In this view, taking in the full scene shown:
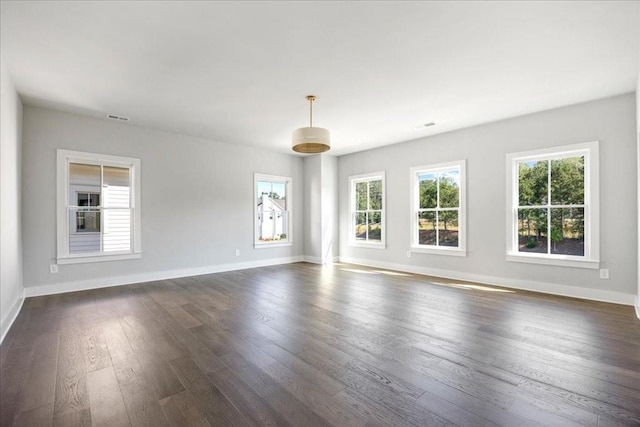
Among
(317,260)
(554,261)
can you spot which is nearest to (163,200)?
(317,260)

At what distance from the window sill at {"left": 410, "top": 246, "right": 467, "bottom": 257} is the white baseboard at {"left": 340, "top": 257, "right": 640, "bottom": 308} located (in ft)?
1.06

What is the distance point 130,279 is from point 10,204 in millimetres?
2160

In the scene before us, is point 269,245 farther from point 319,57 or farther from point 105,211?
point 319,57

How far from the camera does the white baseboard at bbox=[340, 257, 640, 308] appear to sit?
4020mm

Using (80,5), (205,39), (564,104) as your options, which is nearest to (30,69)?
(80,5)

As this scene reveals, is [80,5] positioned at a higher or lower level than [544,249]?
higher

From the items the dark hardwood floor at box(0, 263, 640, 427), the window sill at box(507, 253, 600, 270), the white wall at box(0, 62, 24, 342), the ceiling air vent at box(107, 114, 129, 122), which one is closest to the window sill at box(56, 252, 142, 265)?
the white wall at box(0, 62, 24, 342)

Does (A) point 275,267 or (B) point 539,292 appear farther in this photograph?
(A) point 275,267

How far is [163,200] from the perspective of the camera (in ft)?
18.3

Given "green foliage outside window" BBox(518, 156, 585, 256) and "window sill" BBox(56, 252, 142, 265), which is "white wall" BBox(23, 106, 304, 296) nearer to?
"window sill" BBox(56, 252, 142, 265)

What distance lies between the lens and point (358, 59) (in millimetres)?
3104

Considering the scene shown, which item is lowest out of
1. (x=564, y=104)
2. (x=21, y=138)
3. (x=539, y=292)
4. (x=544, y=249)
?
(x=539, y=292)

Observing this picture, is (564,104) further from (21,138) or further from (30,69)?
(21,138)

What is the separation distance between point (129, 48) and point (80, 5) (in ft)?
1.90
